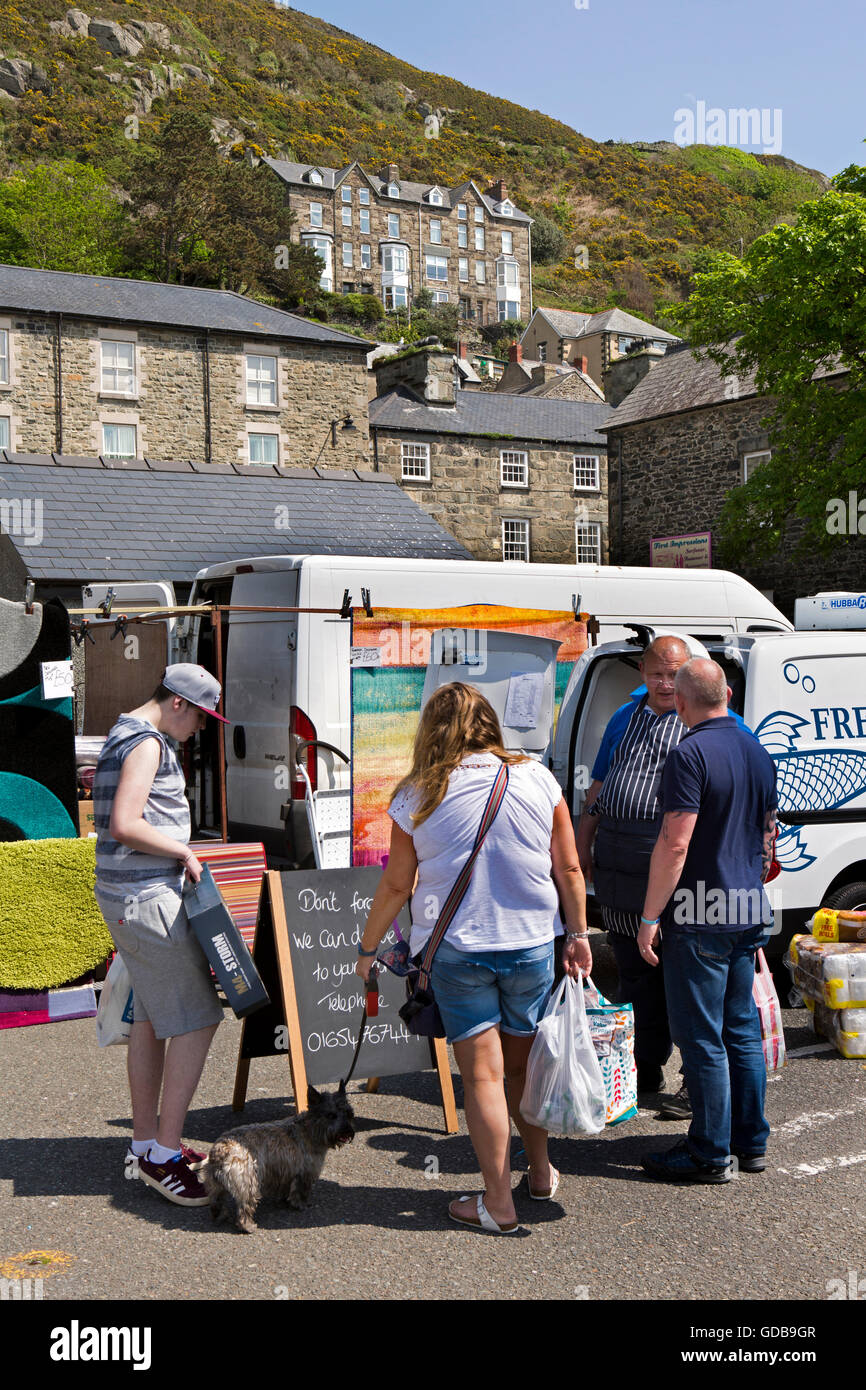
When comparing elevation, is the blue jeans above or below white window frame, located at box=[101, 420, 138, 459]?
below

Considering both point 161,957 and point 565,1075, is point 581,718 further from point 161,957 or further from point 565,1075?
point 161,957

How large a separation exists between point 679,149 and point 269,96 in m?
78.2

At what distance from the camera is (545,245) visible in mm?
120312

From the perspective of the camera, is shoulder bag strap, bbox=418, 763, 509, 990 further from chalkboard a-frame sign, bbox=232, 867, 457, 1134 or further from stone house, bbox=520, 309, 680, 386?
stone house, bbox=520, 309, 680, 386

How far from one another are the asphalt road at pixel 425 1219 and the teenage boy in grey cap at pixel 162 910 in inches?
13.2

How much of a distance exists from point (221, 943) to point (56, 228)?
6610cm

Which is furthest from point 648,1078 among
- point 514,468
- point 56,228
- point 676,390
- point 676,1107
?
point 56,228

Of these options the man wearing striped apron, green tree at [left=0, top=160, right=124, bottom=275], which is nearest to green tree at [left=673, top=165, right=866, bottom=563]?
the man wearing striped apron

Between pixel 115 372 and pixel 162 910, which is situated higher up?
pixel 115 372

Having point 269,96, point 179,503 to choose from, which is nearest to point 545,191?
point 269,96

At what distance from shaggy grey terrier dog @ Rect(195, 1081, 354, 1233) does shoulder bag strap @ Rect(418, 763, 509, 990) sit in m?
0.77

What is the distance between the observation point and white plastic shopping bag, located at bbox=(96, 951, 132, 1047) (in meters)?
4.51

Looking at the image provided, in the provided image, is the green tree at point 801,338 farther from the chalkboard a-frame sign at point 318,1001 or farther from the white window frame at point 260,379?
the chalkboard a-frame sign at point 318,1001
